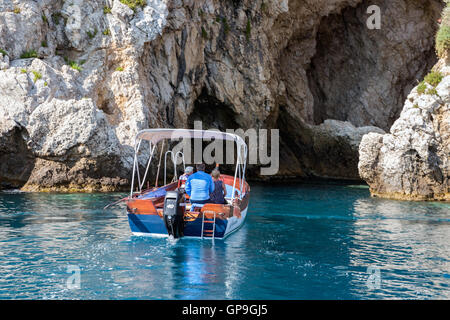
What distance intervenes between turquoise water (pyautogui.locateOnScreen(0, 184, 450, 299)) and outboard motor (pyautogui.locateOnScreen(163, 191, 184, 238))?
16.9 inches

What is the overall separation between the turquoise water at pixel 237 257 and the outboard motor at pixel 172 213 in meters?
0.43

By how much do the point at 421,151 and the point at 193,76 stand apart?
14120 millimetres

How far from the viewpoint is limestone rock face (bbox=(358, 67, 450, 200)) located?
22.3 metres

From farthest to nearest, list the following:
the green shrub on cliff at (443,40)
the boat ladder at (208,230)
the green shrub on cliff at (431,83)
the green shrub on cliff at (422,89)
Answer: the green shrub on cliff at (443,40) < the green shrub on cliff at (422,89) < the green shrub on cliff at (431,83) < the boat ladder at (208,230)

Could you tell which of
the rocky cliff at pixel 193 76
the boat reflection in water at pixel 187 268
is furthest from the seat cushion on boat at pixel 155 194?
the rocky cliff at pixel 193 76

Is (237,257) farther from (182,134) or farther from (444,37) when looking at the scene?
(444,37)

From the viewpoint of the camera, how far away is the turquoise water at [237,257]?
838cm

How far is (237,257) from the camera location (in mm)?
10883

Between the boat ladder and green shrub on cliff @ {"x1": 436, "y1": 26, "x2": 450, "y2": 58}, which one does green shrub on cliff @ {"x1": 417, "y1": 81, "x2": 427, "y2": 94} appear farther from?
the boat ladder

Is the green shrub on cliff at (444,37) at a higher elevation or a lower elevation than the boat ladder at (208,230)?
higher

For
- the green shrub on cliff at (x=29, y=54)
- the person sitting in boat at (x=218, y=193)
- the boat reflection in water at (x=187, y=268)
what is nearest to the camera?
the boat reflection in water at (x=187, y=268)

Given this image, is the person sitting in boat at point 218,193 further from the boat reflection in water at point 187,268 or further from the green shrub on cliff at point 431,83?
the green shrub on cliff at point 431,83
